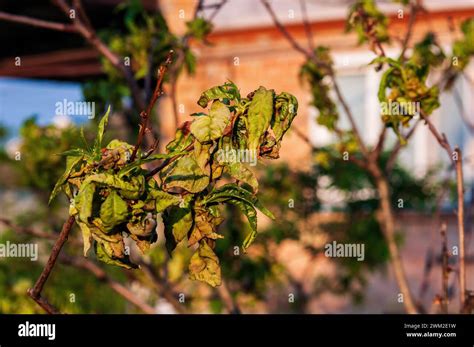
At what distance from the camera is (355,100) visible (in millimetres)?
11289

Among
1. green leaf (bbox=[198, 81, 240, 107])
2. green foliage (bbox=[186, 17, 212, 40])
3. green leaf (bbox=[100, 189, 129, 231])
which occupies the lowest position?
green leaf (bbox=[100, 189, 129, 231])

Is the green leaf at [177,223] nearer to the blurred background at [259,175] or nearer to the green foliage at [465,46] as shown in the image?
the blurred background at [259,175]

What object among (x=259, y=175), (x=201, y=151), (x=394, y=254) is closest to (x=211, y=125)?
(x=201, y=151)

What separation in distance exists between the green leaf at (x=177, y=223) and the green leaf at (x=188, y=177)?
0.24 ft

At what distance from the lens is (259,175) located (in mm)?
7684

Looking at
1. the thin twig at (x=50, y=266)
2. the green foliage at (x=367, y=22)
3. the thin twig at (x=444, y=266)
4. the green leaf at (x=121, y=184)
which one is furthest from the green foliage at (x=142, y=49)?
the green leaf at (x=121, y=184)

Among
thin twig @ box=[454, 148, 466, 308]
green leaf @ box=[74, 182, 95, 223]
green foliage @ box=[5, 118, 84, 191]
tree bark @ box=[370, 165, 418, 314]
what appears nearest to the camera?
green leaf @ box=[74, 182, 95, 223]

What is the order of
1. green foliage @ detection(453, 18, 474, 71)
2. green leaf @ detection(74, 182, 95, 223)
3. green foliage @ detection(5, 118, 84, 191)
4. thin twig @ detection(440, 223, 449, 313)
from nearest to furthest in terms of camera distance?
1. green leaf @ detection(74, 182, 95, 223)
2. thin twig @ detection(440, 223, 449, 313)
3. green foliage @ detection(453, 18, 474, 71)
4. green foliage @ detection(5, 118, 84, 191)

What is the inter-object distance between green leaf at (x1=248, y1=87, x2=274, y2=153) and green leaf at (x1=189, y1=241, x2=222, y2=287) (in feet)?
1.03

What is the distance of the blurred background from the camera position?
5.45 meters

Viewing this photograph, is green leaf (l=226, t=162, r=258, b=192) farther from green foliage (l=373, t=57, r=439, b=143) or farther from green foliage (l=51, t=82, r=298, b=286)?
green foliage (l=373, t=57, r=439, b=143)

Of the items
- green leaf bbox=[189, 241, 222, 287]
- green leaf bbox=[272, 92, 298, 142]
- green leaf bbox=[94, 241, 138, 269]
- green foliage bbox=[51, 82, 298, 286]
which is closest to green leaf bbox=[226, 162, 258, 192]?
green foliage bbox=[51, 82, 298, 286]

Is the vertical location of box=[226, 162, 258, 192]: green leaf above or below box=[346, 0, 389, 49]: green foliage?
below
